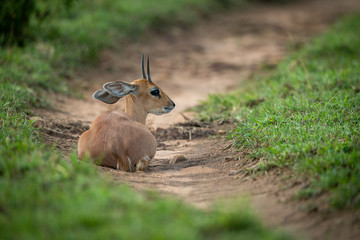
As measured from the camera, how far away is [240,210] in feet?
10.2

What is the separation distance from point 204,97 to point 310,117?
115 inches

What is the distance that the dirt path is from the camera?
3.61 metres

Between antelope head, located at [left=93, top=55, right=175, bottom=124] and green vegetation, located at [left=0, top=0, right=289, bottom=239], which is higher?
antelope head, located at [left=93, top=55, right=175, bottom=124]

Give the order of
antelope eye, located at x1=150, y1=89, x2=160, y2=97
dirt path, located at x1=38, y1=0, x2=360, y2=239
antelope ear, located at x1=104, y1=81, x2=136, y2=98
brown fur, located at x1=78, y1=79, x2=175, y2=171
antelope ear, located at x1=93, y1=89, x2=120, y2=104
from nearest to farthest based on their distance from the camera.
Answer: dirt path, located at x1=38, y1=0, x2=360, y2=239, brown fur, located at x1=78, y1=79, x2=175, y2=171, antelope ear, located at x1=104, y1=81, x2=136, y2=98, antelope ear, located at x1=93, y1=89, x2=120, y2=104, antelope eye, located at x1=150, y1=89, x2=160, y2=97

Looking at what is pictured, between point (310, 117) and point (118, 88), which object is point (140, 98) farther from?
point (310, 117)

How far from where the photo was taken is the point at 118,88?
5418 mm

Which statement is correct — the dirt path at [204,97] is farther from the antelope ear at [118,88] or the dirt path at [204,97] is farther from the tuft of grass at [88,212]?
the antelope ear at [118,88]

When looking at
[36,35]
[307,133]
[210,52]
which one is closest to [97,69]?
[36,35]

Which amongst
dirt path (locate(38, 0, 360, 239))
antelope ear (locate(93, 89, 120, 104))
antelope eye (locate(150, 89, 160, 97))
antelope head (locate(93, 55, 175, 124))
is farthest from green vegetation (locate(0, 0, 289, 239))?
antelope eye (locate(150, 89, 160, 97))

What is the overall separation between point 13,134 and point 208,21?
417 inches

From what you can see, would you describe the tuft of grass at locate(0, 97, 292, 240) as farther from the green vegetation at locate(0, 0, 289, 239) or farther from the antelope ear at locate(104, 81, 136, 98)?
the antelope ear at locate(104, 81, 136, 98)

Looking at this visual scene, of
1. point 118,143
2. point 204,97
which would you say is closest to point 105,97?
point 118,143

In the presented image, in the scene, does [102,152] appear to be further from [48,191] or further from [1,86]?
[1,86]

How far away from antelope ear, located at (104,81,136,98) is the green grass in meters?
1.34
